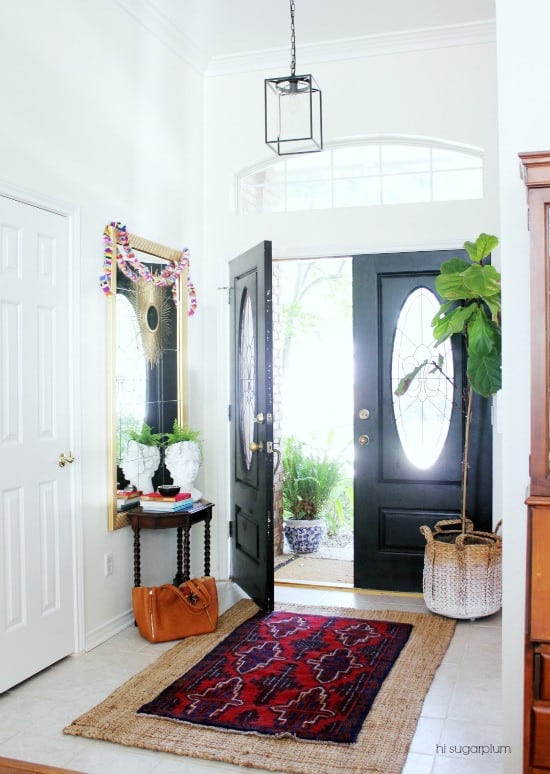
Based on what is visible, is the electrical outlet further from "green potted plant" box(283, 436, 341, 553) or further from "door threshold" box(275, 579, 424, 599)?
"green potted plant" box(283, 436, 341, 553)

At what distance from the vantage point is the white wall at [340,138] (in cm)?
490

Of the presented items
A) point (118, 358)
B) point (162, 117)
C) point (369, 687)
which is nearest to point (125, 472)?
point (118, 358)

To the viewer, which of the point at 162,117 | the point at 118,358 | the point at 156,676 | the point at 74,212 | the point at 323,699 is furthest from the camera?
the point at 162,117

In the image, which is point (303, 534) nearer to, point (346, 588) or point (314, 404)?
point (346, 588)

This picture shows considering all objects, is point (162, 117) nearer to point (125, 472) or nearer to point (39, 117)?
point (39, 117)

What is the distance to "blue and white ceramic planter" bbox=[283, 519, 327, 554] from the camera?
21.2ft

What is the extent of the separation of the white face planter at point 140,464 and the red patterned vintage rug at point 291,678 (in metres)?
0.97

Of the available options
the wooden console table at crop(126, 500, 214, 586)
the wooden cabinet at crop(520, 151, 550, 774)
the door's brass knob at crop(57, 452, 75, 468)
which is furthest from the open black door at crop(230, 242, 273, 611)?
the wooden cabinet at crop(520, 151, 550, 774)

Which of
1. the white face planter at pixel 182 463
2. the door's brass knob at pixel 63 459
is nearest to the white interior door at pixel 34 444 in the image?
the door's brass knob at pixel 63 459

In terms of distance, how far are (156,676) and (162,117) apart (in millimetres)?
3168

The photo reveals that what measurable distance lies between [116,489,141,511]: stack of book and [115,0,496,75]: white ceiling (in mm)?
2622

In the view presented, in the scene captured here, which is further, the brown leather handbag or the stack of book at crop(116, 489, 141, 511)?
the stack of book at crop(116, 489, 141, 511)

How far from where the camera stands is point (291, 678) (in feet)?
12.1

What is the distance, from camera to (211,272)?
5469mm
